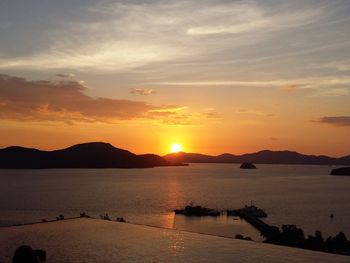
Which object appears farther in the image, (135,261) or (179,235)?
(179,235)

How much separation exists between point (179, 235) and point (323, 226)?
1610 inches

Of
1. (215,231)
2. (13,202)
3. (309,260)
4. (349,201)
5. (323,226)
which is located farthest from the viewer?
(349,201)

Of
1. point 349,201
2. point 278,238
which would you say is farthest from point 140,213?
point 349,201

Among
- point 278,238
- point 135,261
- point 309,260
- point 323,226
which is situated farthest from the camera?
point 323,226

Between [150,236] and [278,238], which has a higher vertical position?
[150,236]

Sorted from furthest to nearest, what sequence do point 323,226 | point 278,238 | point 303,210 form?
point 303,210 → point 323,226 → point 278,238

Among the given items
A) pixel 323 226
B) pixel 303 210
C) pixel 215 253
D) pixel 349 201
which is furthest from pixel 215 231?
pixel 349 201

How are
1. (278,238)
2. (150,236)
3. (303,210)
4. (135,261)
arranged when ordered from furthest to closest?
(303,210) → (278,238) → (150,236) → (135,261)

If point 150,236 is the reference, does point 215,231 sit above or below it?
below

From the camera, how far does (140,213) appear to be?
62656 mm

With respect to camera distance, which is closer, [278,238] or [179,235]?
[179,235]

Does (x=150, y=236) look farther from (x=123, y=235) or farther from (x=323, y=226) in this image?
(x=323, y=226)

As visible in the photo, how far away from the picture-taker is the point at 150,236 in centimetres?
1482

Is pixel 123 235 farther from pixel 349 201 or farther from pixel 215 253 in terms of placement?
pixel 349 201
